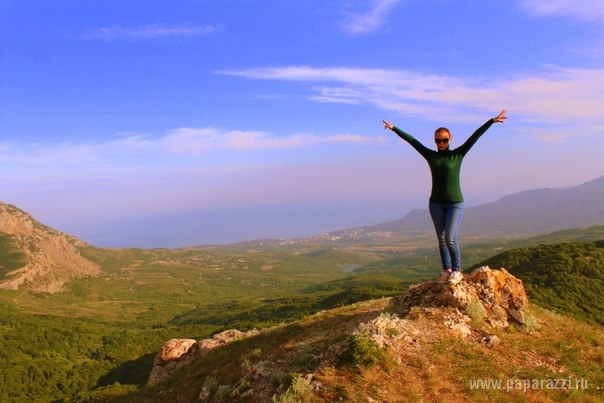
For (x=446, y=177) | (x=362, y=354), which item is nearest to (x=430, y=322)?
Result: (x=362, y=354)

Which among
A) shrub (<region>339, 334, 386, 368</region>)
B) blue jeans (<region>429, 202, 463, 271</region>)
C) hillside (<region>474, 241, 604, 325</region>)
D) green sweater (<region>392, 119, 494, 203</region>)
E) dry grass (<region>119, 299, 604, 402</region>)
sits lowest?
hillside (<region>474, 241, 604, 325</region>)

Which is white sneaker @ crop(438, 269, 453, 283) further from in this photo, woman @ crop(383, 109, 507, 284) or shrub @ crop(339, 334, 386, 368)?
shrub @ crop(339, 334, 386, 368)

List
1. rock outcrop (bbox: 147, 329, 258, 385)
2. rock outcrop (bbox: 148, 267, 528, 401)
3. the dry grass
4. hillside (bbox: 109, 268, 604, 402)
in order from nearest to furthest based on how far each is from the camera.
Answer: the dry grass → hillside (bbox: 109, 268, 604, 402) → rock outcrop (bbox: 148, 267, 528, 401) → rock outcrop (bbox: 147, 329, 258, 385)

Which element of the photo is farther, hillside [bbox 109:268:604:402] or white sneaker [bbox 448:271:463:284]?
white sneaker [bbox 448:271:463:284]

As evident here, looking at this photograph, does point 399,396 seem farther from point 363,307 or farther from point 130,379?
point 130,379

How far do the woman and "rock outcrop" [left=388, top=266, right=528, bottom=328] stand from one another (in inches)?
93.5

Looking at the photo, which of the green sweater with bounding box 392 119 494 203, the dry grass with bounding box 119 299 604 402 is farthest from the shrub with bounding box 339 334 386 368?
the green sweater with bounding box 392 119 494 203

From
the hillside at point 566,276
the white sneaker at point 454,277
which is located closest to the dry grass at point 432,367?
the white sneaker at point 454,277

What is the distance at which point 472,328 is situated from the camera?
14430mm

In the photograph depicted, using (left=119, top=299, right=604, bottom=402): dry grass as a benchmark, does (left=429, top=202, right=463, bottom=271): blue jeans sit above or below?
above

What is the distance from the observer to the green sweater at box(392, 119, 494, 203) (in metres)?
13.6

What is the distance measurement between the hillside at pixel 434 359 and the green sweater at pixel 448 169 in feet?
13.6

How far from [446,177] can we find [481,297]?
5702mm

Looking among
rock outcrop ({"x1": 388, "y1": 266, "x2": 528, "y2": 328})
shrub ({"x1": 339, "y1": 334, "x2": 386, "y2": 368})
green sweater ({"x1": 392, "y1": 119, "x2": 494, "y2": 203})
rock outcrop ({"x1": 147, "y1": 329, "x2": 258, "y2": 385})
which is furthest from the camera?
rock outcrop ({"x1": 147, "y1": 329, "x2": 258, "y2": 385})
